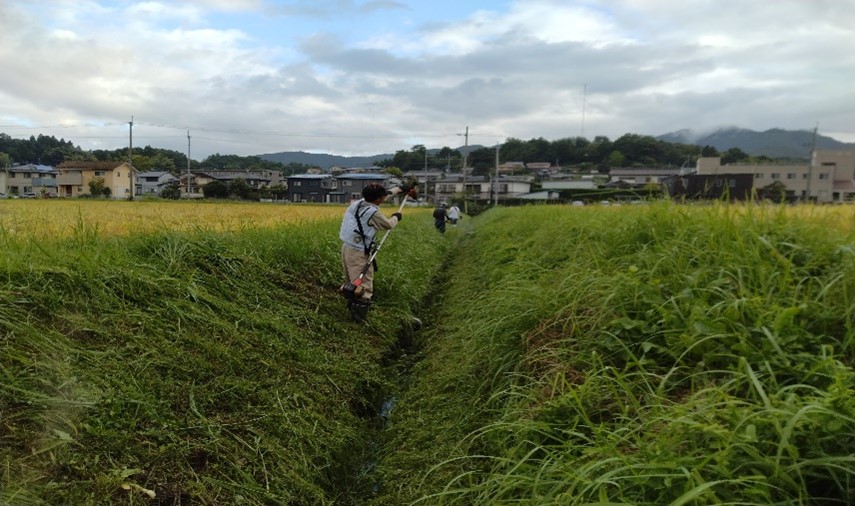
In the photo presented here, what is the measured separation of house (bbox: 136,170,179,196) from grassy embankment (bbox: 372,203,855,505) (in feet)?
227

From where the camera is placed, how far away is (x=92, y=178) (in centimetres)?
5053

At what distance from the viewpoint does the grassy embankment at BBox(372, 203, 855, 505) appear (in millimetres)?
1806

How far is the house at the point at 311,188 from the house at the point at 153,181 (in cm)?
1569

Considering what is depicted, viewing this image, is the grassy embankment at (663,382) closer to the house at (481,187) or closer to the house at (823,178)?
the house at (823,178)

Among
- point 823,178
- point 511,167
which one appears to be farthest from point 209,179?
point 511,167

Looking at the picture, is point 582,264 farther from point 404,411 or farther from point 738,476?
point 738,476

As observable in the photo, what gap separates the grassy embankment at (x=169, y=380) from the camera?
97.0 inches

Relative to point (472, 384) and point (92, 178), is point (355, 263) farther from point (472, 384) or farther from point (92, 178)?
point (92, 178)

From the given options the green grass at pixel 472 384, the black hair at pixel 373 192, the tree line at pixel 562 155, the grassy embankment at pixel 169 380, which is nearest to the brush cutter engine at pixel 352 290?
the grassy embankment at pixel 169 380

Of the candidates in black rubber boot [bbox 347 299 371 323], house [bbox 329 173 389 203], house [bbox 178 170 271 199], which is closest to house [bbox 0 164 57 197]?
house [bbox 178 170 271 199]

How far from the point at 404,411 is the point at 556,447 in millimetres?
2077

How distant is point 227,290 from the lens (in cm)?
498

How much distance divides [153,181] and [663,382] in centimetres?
7601

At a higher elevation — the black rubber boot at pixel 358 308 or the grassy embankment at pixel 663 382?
the grassy embankment at pixel 663 382
